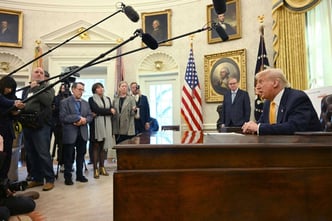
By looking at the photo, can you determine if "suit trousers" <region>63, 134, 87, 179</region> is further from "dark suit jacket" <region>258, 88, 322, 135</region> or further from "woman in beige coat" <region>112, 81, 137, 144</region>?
"dark suit jacket" <region>258, 88, 322, 135</region>

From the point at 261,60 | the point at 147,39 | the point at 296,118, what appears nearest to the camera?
the point at 296,118

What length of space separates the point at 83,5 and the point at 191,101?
13.6 ft

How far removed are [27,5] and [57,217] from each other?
6.97 meters

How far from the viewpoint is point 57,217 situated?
2.80m

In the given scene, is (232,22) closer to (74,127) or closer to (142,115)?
(142,115)

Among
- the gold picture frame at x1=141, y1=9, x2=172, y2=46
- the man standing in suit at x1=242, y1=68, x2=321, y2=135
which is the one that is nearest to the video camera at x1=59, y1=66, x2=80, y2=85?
the man standing in suit at x1=242, y1=68, x2=321, y2=135

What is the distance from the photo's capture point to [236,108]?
481 cm

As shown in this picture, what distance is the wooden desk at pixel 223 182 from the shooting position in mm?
1247

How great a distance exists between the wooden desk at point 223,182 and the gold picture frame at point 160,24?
677 centimetres

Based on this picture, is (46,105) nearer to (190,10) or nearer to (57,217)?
(57,217)

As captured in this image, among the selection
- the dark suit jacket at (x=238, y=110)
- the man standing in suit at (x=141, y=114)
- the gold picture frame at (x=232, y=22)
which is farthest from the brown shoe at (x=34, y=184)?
the gold picture frame at (x=232, y=22)

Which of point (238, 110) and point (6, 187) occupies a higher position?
point (238, 110)

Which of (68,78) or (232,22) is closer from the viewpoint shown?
(68,78)

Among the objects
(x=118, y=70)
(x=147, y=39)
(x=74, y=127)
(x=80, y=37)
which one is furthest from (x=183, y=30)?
(x=147, y=39)
